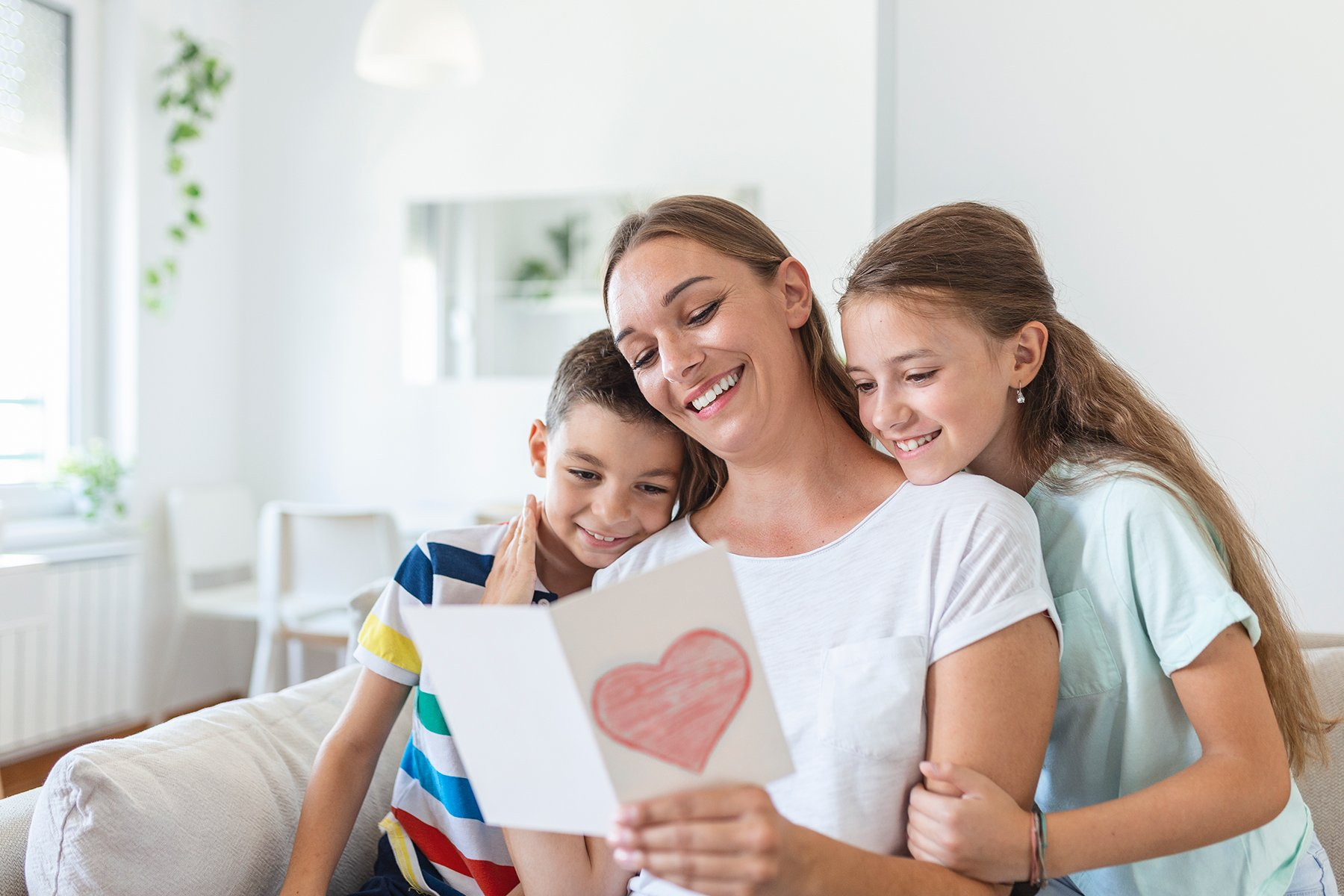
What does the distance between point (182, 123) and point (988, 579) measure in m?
3.97

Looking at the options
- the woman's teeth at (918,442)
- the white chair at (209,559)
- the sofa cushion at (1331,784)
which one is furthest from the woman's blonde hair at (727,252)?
the white chair at (209,559)

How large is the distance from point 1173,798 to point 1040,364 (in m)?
0.47

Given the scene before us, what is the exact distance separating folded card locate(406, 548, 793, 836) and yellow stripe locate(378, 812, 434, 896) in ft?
1.80

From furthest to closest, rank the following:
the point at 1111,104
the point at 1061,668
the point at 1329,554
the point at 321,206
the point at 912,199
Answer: the point at 321,206, the point at 912,199, the point at 1111,104, the point at 1329,554, the point at 1061,668

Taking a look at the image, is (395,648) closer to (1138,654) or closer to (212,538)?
(1138,654)

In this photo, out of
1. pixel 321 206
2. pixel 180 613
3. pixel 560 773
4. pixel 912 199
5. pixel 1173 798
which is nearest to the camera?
pixel 560 773

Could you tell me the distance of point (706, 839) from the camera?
0.69 meters

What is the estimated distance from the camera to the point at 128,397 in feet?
12.6

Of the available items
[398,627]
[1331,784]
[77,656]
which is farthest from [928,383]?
[77,656]

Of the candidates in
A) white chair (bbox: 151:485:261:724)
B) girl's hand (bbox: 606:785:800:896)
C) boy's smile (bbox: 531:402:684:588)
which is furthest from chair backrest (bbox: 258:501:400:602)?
girl's hand (bbox: 606:785:800:896)

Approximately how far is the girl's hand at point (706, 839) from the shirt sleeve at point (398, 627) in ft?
1.80

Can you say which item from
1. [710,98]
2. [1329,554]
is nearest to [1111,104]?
[1329,554]

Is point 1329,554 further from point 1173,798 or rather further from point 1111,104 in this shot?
point 1173,798

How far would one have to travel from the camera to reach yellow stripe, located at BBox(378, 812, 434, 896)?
120cm
